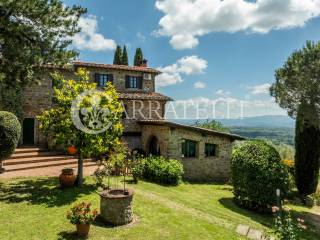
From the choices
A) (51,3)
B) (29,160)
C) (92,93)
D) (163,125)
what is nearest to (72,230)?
(92,93)

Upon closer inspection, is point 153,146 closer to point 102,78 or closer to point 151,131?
point 151,131

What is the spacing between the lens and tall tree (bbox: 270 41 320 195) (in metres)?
19.4

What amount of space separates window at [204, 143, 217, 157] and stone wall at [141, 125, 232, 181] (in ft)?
0.89

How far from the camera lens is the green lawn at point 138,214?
37.1ft

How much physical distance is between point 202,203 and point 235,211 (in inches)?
71.5

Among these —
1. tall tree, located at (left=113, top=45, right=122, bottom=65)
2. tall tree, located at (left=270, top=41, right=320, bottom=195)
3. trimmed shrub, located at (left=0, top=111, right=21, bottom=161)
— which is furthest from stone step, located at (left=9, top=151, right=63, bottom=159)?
tall tree, located at (left=113, top=45, right=122, bottom=65)

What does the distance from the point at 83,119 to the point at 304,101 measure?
13.8 meters

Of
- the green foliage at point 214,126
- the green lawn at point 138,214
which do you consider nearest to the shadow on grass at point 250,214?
the green lawn at point 138,214

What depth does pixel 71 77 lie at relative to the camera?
2834 cm

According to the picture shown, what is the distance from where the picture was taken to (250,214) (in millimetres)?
17156

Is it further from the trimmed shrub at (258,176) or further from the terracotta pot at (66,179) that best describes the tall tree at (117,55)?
the terracotta pot at (66,179)

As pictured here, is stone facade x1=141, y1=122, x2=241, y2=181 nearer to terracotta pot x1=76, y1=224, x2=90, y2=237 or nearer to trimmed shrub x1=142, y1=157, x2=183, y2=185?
trimmed shrub x1=142, y1=157, x2=183, y2=185

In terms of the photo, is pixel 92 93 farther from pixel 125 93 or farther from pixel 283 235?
pixel 125 93

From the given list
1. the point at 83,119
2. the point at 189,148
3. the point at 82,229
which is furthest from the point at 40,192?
the point at 189,148
